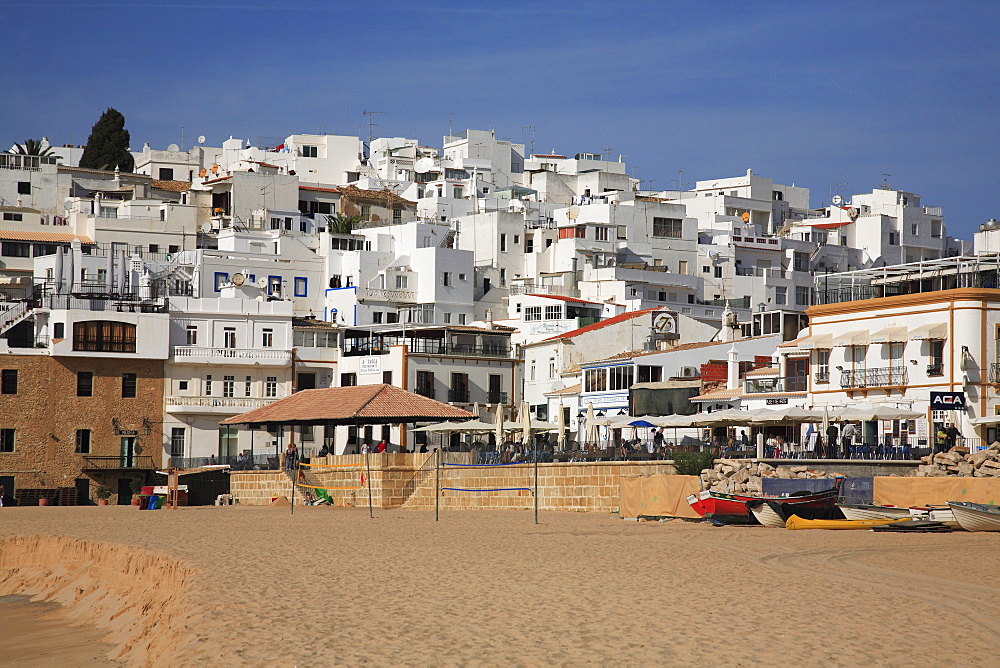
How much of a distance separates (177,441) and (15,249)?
2131 cm

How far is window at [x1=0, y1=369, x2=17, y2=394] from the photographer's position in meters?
55.8

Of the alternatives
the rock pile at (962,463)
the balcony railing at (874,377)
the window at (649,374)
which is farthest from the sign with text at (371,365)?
the rock pile at (962,463)

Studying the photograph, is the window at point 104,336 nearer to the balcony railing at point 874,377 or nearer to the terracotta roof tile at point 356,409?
the terracotta roof tile at point 356,409

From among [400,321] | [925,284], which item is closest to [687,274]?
[400,321]

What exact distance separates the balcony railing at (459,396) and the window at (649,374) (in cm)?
1140

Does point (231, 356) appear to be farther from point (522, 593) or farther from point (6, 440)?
point (522, 593)

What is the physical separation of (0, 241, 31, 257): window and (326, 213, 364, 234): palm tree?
17.6m

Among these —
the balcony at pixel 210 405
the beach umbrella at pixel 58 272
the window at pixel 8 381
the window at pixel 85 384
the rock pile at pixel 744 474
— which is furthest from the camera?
the beach umbrella at pixel 58 272

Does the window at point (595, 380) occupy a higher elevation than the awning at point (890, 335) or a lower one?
lower

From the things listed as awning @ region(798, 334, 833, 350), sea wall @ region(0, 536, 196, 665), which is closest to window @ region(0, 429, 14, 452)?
sea wall @ region(0, 536, 196, 665)

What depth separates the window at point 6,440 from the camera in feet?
182

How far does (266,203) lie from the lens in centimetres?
8481

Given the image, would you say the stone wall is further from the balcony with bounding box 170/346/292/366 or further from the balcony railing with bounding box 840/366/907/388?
the balcony with bounding box 170/346/292/366

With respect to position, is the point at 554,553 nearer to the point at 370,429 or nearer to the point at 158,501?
the point at 158,501
